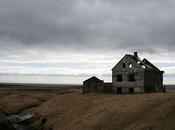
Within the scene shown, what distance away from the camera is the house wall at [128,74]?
58000 mm

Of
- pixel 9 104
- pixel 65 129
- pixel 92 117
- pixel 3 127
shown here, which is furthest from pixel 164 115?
pixel 9 104

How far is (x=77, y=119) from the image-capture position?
3997 cm

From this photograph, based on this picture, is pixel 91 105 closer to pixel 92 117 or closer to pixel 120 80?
pixel 92 117

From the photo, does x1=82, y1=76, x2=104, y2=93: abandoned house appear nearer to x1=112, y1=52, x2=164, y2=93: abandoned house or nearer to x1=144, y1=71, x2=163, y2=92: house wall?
x1=112, y1=52, x2=164, y2=93: abandoned house

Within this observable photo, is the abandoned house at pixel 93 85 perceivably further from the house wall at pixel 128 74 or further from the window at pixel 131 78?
the window at pixel 131 78

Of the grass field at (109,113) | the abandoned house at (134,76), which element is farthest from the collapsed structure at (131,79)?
the grass field at (109,113)

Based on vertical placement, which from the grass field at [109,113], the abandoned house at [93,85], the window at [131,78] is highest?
the window at [131,78]

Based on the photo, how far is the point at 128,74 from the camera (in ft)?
197

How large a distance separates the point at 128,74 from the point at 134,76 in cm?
155

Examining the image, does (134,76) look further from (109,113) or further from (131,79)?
(109,113)

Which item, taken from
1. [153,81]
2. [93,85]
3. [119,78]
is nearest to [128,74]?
[119,78]

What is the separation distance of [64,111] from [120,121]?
45.5 ft

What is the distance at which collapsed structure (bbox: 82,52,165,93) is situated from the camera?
191ft

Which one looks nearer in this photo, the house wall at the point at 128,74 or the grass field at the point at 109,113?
the grass field at the point at 109,113
